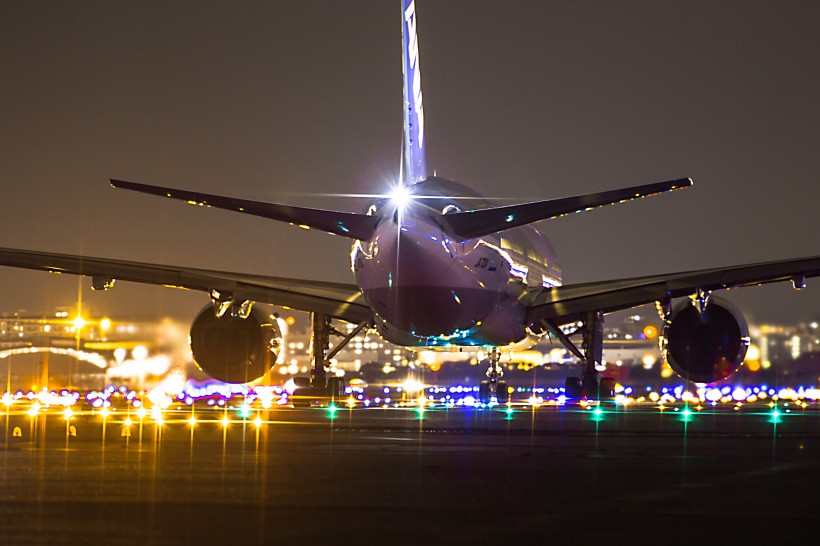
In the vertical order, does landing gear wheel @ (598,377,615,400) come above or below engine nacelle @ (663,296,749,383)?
below

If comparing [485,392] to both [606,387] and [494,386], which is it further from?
[606,387]

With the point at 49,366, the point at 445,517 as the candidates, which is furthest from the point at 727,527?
the point at 49,366

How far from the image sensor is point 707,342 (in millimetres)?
29359

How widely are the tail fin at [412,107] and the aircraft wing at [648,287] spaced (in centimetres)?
457

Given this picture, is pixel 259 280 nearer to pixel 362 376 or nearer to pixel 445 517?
pixel 445 517

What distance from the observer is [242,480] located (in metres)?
10.6

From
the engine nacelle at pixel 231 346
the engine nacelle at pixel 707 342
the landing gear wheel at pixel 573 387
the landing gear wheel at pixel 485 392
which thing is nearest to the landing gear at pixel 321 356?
the engine nacelle at pixel 231 346

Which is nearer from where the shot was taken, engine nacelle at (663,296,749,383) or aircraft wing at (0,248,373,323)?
engine nacelle at (663,296,749,383)

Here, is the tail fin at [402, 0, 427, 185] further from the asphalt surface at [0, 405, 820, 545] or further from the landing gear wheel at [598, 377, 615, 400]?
the asphalt surface at [0, 405, 820, 545]

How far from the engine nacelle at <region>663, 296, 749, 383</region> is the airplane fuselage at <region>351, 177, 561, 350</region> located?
3973 mm

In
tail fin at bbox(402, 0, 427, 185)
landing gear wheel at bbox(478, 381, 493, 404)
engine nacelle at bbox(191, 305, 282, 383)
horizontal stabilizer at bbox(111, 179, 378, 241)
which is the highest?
tail fin at bbox(402, 0, 427, 185)

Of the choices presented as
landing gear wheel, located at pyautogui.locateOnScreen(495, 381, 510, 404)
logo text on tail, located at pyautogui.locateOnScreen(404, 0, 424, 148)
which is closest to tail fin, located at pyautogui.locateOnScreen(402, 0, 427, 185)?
logo text on tail, located at pyautogui.locateOnScreen(404, 0, 424, 148)

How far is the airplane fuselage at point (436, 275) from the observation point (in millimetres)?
25219

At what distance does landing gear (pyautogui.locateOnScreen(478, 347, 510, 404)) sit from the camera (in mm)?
35344
